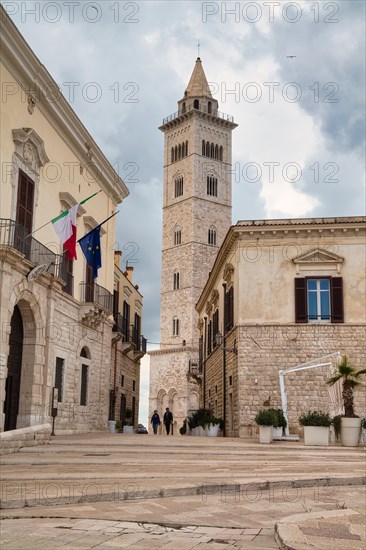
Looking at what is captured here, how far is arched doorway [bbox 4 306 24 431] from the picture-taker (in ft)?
61.3

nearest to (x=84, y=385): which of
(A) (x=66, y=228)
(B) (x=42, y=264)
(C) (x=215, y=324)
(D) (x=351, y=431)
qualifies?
(B) (x=42, y=264)

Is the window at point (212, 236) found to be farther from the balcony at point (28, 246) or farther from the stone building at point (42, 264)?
the balcony at point (28, 246)

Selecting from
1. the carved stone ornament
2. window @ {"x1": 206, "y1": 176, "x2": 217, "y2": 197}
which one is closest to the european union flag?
the carved stone ornament

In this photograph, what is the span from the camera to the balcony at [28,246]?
56.6ft

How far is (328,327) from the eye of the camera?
24.1 meters

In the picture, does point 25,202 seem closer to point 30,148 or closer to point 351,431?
point 30,148

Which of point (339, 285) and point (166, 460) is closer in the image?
point (166, 460)

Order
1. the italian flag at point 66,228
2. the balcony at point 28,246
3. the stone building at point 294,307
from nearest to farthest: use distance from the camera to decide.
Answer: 1. the balcony at point 28,246
2. the italian flag at point 66,228
3. the stone building at point 294,307

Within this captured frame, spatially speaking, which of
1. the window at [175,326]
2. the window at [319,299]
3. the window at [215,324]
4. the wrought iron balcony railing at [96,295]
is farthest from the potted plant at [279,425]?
the window at [175,326]

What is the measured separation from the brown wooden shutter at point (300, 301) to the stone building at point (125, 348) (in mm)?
9871

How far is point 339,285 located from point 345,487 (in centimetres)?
1530

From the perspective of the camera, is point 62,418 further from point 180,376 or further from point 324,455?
point 180,376

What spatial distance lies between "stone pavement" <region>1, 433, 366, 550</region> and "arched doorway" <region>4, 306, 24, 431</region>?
5493 millimetres

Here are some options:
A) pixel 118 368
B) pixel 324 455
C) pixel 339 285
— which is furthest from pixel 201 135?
pixel 324 455
